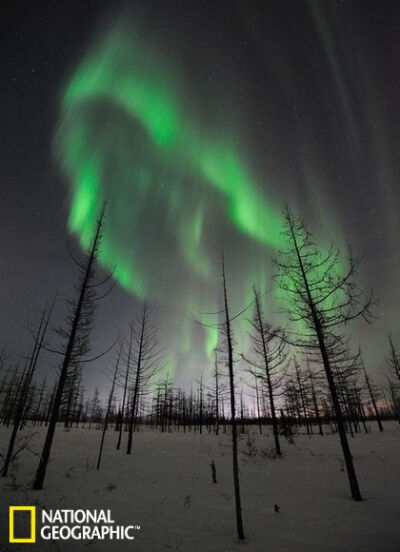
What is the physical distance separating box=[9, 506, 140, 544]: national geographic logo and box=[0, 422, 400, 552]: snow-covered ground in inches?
11.9

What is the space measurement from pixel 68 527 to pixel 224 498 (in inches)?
244

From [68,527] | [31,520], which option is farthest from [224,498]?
[31,520]

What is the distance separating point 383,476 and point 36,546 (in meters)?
14.3

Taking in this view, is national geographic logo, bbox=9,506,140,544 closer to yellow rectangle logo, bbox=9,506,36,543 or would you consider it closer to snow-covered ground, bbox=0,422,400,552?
yellow rectangle logo, bbox=9,506,36,543

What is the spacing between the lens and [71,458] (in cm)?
1791

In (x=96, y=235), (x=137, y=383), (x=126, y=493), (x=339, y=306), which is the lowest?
(x=126, y=493)

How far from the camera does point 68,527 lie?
7680mm

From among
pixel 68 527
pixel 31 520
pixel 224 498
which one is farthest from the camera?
pixel 224 498

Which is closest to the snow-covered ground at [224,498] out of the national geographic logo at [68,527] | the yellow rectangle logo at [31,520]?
the yellow rectangle logo at [31,520]

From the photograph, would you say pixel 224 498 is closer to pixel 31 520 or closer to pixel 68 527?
pixel 68 527

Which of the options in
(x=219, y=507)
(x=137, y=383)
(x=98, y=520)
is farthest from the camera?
(x=137, y=383)

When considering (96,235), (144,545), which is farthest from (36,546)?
(96,235)

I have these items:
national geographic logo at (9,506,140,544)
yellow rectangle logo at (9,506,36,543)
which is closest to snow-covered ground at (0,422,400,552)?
yellow rectangle logo at (9,506,36,543)

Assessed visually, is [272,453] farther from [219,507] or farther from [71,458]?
[71,458]
